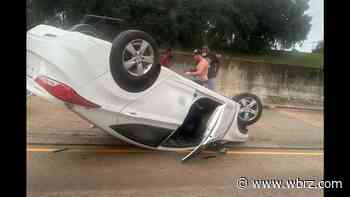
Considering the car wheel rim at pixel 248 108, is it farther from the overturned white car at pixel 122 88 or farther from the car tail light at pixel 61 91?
the car tail light at pixel 61 91

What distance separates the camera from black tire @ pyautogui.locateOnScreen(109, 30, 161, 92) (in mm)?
3938

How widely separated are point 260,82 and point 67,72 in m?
9.80

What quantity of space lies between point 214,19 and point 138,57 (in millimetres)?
11025

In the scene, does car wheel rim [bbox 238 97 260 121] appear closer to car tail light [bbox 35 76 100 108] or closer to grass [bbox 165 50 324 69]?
car tail light [bbox 35 76 100 108]

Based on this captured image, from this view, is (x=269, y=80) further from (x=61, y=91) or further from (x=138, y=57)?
(x=61, y=91)

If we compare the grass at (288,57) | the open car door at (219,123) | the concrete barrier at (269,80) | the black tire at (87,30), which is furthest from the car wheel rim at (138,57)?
the grass at (288,57)

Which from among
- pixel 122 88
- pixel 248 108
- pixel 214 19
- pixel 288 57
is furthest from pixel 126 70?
pixel 288 57

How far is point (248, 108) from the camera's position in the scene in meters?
6.11

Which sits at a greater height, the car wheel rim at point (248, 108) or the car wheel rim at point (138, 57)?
the car wheel rim at point (138, 57)

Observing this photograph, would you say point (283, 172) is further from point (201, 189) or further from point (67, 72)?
point (67, 72)

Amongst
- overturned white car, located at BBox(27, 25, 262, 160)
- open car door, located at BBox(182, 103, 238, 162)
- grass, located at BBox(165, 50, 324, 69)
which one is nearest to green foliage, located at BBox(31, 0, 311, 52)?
grass, located at BBox(165, 50, 324, 69)

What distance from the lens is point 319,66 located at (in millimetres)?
13625

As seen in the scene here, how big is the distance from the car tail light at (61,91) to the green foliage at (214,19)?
5942 mm

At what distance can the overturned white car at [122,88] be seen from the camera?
379 centimetres
